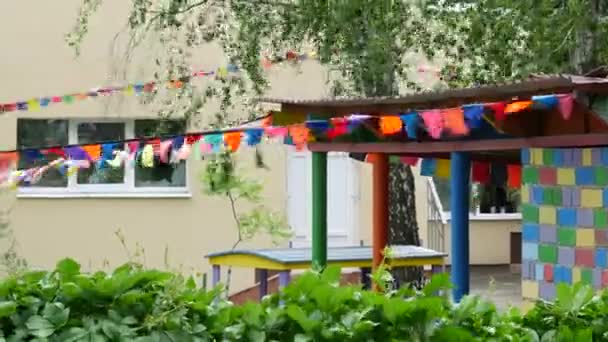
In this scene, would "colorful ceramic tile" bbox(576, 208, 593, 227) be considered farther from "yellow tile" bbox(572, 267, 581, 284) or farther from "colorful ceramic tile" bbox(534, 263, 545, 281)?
"colorful ceramic tile" bbox(534, 263, 545, 281)

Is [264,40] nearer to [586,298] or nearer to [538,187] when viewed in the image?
[538,187]

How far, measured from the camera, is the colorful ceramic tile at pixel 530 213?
27.2 ft

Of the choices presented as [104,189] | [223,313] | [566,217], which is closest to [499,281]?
[104,189]

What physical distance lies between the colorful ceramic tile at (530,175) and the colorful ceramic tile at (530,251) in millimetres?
402

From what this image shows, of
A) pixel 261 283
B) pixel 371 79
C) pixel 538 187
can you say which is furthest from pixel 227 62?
pixel 538 187

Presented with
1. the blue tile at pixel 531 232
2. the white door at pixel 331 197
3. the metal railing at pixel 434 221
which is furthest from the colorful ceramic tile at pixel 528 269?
the metal railing at pixel 434 221

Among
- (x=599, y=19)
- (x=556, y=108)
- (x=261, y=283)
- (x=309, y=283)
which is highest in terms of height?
(x=599, y=19)

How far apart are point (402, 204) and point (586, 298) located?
908 centimetres

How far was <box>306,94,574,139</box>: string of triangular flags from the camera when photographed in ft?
24.3

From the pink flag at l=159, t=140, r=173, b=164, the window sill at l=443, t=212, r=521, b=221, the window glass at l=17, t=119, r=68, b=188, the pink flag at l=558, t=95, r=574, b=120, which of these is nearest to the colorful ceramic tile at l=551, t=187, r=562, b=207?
the pink flag at l=558, t=95, r=574, b=120

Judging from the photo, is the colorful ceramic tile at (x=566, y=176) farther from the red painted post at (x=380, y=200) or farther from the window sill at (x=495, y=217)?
the window sill at (x=495, y=217)

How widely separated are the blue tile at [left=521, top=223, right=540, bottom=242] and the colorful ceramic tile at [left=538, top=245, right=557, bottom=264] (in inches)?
2.9

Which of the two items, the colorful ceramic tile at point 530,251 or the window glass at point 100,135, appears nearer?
the colorful ceramic tile at point 530,251

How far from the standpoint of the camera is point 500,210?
21.3 m
